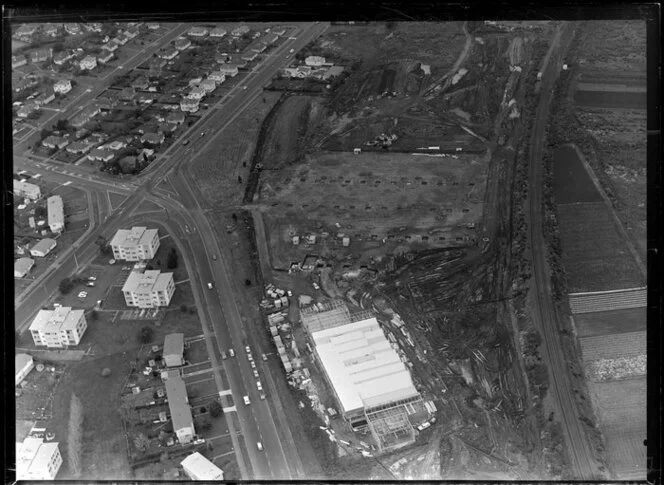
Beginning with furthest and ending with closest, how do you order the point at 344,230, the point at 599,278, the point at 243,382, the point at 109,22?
the point at 344,230 < the point at 599,278 < the point at 243,382 < the point at 109,22

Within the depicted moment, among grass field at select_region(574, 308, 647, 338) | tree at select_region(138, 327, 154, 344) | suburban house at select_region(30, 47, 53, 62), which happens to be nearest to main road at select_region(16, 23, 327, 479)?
tree at select_region(138, 327, 154, 344)

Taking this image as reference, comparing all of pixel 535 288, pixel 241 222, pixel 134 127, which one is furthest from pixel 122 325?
pixel 535 288

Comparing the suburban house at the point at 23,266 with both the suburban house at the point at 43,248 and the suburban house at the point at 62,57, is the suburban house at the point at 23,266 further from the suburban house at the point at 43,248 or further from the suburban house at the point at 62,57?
A: the suburban house at the point at 62,57

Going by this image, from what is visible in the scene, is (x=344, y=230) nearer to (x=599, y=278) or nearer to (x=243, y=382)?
(x=243, y=382)

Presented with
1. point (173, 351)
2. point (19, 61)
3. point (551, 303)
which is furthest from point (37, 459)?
point (551, 303)

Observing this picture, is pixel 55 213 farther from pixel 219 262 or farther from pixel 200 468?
pixel 200 468

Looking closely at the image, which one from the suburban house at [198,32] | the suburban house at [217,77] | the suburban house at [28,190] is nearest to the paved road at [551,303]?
the suburban house at [198,32]
